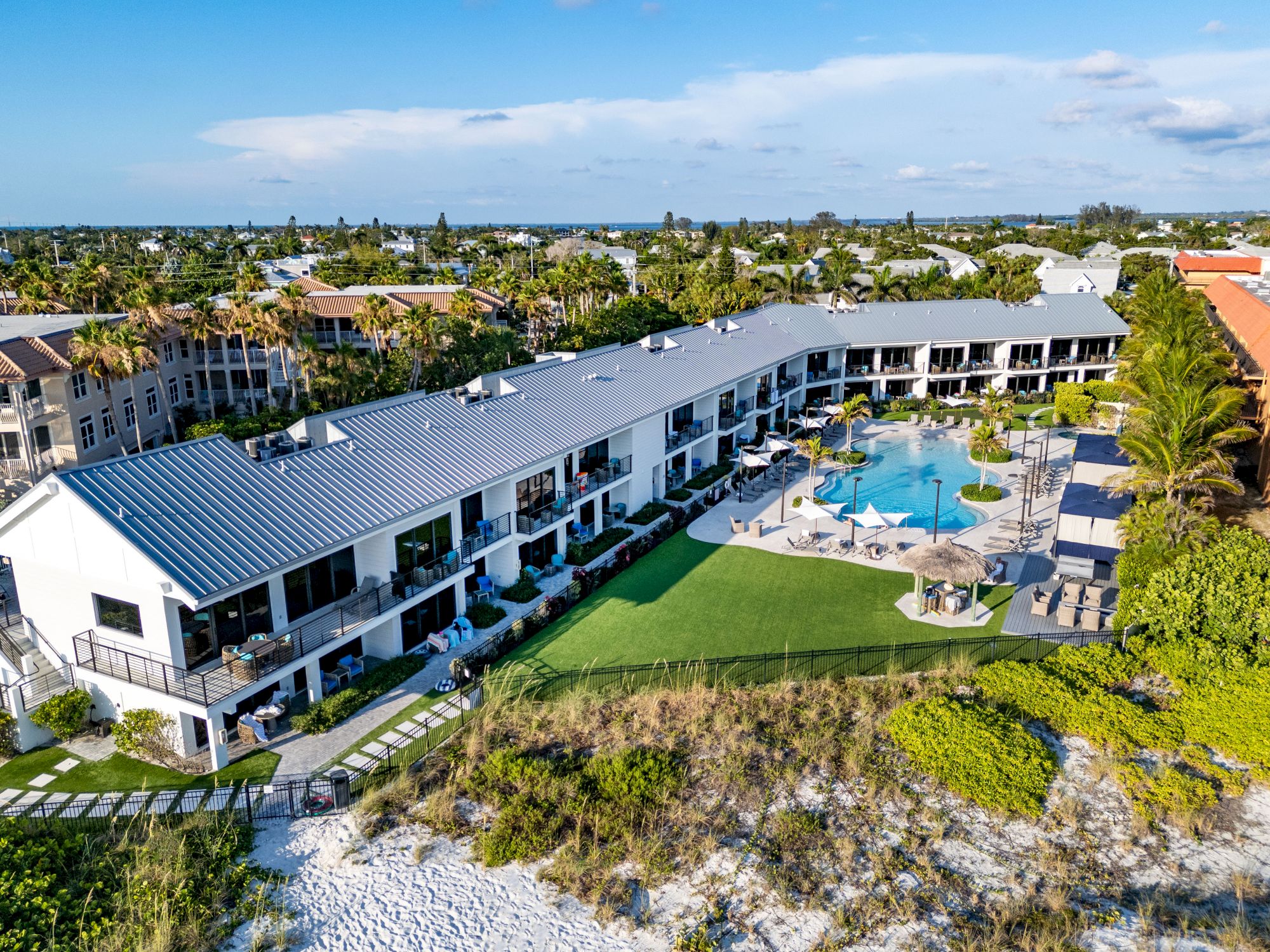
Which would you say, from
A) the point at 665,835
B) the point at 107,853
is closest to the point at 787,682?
the point at 665,835

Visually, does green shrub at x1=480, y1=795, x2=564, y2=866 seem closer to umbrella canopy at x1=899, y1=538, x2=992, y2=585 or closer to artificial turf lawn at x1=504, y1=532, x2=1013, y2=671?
artificial turf lawn at x1=504, y1=532, x2=1013, y2=671

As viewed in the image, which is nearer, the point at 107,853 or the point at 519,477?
the point at 107,853

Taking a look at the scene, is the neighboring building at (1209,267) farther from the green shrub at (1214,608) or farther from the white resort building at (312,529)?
the green shrub at (1214,608)

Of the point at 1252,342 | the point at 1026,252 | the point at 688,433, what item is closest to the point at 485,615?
the point at 688,433

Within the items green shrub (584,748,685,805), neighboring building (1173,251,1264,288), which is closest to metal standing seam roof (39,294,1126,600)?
green shrub (584,748,685,805)

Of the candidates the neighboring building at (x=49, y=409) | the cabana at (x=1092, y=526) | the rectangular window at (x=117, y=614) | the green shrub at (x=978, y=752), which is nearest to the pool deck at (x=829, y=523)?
the cabana at (x=1092, y=526)

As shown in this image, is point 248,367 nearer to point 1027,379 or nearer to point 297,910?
point 297,910
